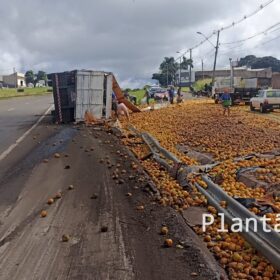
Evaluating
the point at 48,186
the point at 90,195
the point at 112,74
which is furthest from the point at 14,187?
the point at 112,74

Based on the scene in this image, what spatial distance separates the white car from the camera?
30719 millimetres

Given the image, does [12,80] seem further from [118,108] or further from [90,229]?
[90,229]

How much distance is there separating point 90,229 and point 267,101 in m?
26.2

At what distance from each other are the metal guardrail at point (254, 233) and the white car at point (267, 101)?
79.4ft

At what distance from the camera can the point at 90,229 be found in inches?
256

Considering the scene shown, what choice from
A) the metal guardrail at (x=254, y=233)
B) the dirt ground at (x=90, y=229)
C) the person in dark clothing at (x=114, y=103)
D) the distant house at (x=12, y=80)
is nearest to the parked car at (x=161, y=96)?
the person in dark clothing at (x=114, y=103)

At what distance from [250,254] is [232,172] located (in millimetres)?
4237

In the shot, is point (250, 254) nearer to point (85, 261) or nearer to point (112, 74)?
point (85, 261)

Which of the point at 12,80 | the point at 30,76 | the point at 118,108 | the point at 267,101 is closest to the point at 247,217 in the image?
the point at 118,108

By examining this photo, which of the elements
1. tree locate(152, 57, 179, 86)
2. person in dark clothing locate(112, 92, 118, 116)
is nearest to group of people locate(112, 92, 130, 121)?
person in dark clothing locate(112, 92, 118, 116)

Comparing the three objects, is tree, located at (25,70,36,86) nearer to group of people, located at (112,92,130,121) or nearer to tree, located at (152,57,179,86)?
tree, located at (152,57,179,86)

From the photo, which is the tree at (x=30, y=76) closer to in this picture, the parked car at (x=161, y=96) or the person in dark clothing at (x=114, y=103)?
the parked car at (x=161, y=96)

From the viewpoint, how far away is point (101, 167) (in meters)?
11.0

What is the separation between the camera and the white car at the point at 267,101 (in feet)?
101
